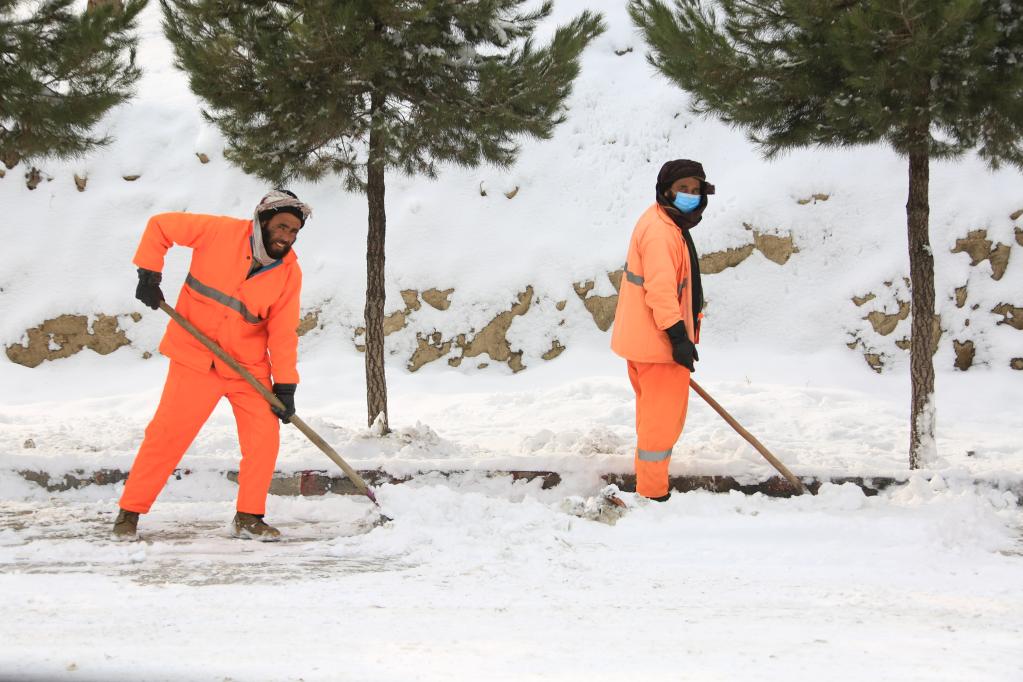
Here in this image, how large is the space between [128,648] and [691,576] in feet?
7.02

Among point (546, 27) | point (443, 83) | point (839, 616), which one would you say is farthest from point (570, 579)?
point (546, 27)

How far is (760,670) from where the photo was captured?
9.67 feet

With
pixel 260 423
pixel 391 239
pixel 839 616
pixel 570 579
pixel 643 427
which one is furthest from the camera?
pixel 391 239

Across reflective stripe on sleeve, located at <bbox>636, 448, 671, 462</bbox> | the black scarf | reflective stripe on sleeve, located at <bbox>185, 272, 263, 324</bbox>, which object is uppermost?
the black scarf

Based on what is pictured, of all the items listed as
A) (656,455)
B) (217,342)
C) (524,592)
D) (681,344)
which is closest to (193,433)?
(217,342)

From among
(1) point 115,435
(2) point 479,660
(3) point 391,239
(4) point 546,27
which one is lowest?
(2) point 479,660

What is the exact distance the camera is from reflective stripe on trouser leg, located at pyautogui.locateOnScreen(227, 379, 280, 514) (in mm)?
4969

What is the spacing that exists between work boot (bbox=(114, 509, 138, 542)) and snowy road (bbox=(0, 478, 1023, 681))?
155 millimetres

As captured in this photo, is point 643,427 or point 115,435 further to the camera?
point 115,435

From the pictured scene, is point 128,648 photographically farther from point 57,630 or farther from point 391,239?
point 391,239

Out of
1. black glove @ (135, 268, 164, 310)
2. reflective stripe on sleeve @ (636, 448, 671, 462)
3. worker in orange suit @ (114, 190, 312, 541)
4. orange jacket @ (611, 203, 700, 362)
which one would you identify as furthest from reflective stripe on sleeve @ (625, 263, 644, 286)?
black glove @ (135, 268, 164, 310)

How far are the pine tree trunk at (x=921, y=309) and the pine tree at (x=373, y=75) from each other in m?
2.31

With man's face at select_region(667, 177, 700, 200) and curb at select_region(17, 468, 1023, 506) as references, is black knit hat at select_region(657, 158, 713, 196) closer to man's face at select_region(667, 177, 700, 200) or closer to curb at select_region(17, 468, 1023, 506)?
man's face at select_region(667, 177, 700, 200)

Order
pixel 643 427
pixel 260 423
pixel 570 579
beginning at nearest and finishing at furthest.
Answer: pixel 570 579 < pixel 260 423 < pixel 643 427
